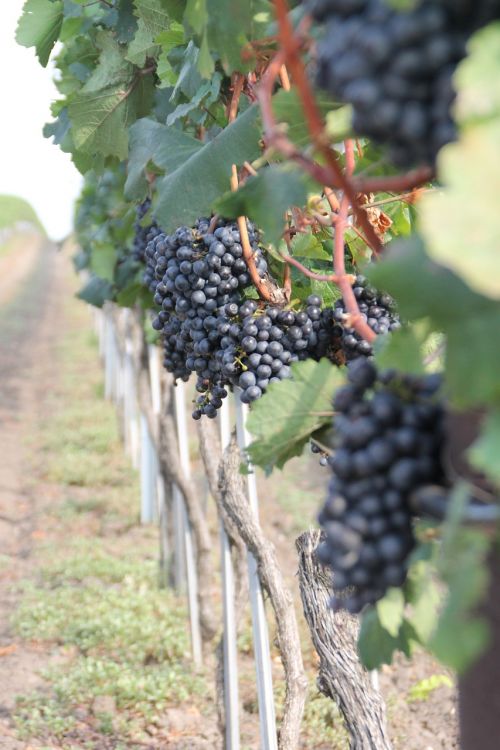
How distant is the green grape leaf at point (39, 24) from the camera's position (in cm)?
246

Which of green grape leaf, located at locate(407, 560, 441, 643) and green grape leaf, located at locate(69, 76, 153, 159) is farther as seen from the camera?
green grape leaf, located at locate(69, 76, 153, 159)

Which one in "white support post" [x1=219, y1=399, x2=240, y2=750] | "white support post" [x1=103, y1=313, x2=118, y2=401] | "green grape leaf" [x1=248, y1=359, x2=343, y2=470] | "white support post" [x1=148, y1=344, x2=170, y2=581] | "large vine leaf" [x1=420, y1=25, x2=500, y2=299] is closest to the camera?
"large vine leaf" [x1=420, y1=25, x2=500, y2=299]

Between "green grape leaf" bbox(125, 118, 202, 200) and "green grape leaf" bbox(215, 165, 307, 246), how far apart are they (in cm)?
72

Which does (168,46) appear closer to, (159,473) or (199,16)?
(199,16)

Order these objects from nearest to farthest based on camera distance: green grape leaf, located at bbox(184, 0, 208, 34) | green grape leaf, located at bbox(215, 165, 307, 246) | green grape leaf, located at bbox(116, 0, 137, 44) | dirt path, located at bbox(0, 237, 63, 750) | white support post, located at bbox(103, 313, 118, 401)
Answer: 1. green grape leaf, located at bbox(215, 165, 307, 246)
2. green grape leaf, located at bbox(184, 0, 208, 34)
3. green grape leaf, located at bbox(116, 0, 137, 44)
4. dirt path, located at bbox(0, 237, 63, 750)
5. white support post, located at bbox(103, 313, 118, 401)

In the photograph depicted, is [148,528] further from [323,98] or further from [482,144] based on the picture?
[482,144]

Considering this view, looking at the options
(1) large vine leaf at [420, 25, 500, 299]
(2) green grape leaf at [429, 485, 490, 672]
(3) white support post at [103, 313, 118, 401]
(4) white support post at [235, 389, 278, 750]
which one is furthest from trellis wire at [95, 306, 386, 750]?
(1) large vine leaf at [420, 25, 500, 299]

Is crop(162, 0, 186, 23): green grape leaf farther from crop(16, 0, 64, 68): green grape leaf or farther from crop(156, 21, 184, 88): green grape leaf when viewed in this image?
crop(16, 0, 64, 68): green grape leaf

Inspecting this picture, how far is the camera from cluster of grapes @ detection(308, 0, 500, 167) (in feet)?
2.58

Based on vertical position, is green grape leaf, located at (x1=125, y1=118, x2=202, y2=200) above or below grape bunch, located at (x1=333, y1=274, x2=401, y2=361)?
above

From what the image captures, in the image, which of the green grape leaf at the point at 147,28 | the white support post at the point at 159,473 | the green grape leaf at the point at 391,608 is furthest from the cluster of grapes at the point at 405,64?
the white support post at the point at 159,473

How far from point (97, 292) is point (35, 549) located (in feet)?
7.87

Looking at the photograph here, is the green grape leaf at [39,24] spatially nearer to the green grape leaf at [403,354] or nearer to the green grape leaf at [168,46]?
the green grape leaf at [168,46]

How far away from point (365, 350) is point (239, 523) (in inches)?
52.7
